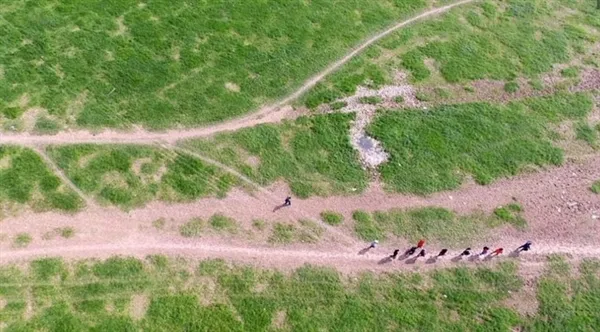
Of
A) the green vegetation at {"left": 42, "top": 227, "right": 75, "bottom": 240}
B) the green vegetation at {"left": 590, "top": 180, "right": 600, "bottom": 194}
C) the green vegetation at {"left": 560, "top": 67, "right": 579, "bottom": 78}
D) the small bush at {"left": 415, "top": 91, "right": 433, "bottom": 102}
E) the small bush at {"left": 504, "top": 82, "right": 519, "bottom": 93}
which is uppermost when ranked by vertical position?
the green vegetation at {"left": 560, "top": 67, "right": 579, "bottom": 78}

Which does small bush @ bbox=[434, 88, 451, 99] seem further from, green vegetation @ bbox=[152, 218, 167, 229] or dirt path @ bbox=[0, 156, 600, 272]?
green vegetation @ bbox=[152, 218, 167, 229]

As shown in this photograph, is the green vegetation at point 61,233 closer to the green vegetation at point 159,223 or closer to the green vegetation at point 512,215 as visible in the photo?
the green vegetation at point 159,223

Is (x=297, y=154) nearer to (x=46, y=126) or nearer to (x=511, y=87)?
(x=46, y=126)

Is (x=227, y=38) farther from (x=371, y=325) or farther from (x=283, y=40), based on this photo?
(x=371, y=325)

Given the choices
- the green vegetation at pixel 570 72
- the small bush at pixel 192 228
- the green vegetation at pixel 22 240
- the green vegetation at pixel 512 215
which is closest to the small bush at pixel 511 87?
the green vegetation at pixel 570 72

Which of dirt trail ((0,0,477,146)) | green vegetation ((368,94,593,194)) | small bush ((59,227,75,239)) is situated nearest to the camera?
small bush ((59,227,75,239))

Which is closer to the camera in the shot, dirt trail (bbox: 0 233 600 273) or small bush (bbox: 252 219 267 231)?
dirt trail (bbox: 0 233 600 273)

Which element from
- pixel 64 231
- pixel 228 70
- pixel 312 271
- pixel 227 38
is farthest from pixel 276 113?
pixel 64 231

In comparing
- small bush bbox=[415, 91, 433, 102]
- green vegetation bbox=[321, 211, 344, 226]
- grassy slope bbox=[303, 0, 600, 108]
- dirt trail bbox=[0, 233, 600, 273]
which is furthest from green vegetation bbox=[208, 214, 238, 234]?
small bush bbox=[415, 91, 433, 102]
